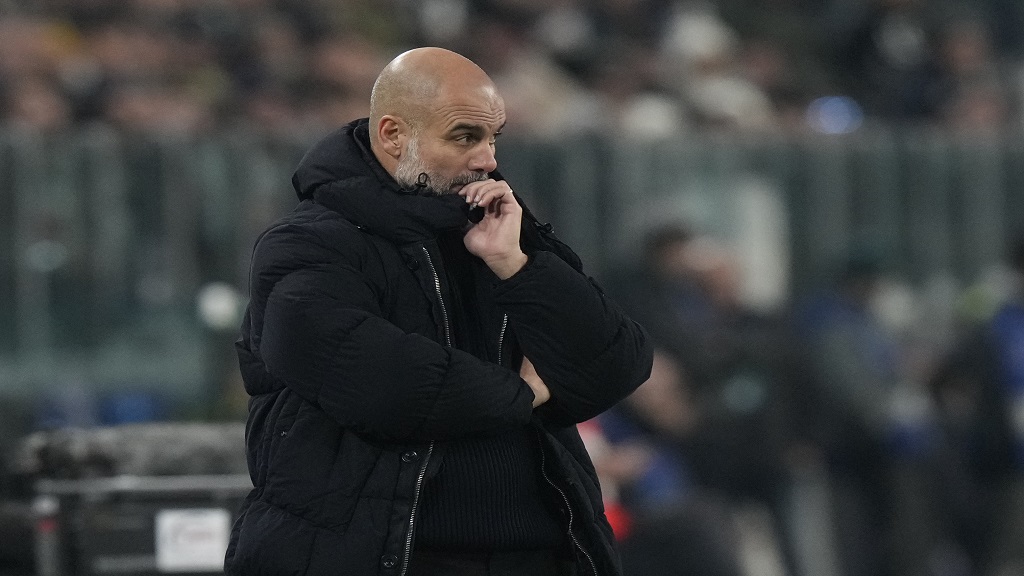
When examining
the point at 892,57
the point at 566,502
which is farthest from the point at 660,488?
the point at 892,57

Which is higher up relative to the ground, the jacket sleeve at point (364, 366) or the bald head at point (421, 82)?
the bald head at point (421, 82)

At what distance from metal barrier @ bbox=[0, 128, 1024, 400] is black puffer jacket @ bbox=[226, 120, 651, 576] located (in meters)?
4.31

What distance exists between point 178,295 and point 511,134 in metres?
1.85

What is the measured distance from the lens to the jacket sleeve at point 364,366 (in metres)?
3.28

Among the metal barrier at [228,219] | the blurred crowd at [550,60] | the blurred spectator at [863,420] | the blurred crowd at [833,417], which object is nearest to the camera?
the metal barrier at [228,219]

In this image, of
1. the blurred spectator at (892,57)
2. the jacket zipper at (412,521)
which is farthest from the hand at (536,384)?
the blurred spectator at (892,57)

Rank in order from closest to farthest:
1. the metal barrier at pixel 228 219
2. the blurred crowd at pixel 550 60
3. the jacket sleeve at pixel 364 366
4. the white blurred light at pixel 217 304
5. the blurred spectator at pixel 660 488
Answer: the jacket sleeve at pixel 364 366, the blurred spectator at pixel 660 488, the metal barrier at pixel 228 219, the white blurred light at pixel 217 304, the blurred crowd at pixel 550 60

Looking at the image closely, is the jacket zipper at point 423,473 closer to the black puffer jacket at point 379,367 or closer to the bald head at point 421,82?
the black puffer jacket at point 379,367

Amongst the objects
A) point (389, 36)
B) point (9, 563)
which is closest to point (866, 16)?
point (389, 36)

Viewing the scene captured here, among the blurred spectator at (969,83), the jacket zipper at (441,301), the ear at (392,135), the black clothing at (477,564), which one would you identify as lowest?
the blurred spectator at (969,83)

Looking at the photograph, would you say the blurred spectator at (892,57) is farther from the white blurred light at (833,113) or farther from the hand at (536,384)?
the hand at (536,384)

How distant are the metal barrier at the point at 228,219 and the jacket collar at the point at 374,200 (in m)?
4.37

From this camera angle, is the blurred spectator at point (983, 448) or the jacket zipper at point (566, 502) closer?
the jacket zipper at point (566, 502)

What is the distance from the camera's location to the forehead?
136 inches
